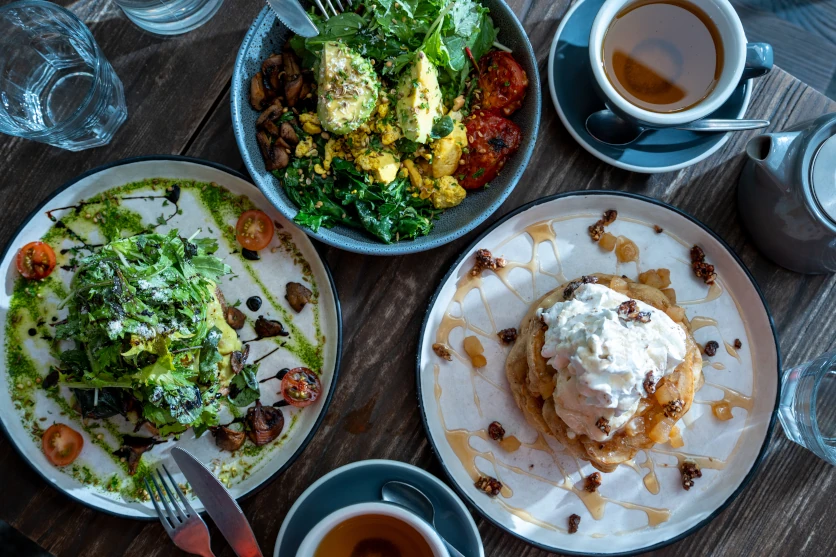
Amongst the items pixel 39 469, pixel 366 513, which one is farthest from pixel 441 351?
pixel 39 469

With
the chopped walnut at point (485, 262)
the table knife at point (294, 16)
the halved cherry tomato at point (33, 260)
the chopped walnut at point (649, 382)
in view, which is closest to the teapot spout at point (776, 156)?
the chopped walnut at point (649, 382)

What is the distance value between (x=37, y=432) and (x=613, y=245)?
180 cm

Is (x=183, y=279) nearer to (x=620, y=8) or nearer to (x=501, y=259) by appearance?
(x=501, y=259)

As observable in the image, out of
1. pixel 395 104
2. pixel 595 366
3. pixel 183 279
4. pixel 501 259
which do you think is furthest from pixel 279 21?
pixel 595 366

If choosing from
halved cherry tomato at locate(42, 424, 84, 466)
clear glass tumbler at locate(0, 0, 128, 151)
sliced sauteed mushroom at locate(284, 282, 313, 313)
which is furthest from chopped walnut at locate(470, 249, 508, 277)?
halved cherry tomato at locate(42, 424, 84, 466)

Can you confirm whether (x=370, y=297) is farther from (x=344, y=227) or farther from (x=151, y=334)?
(x=151, y=334)

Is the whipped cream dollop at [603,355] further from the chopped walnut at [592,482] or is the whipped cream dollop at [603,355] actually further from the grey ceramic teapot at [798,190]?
the grey ceramic teapot at [798,190]

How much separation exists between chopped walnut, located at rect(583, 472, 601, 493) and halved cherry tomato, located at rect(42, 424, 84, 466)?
1.50 metres

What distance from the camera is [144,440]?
1.84 metres

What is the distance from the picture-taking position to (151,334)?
1610mm

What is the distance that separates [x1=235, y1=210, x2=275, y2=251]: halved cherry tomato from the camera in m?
1.84

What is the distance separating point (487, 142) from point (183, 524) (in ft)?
4.51

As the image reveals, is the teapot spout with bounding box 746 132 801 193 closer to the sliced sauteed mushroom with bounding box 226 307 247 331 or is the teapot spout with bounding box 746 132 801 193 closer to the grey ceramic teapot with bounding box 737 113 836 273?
the grey ceramic teapot with bounding box 737 113 836 273

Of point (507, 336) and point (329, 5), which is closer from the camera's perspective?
point (329, 5)
